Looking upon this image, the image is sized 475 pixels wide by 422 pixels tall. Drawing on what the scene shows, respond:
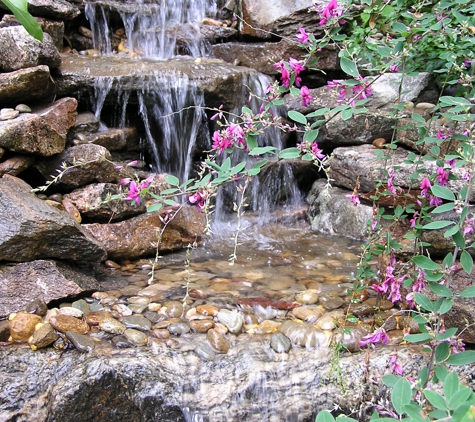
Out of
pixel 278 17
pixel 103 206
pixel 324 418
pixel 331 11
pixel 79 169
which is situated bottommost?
pixel 103 206

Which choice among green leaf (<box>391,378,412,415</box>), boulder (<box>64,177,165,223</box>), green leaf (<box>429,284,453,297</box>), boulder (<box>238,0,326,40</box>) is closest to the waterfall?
boulder (<box>238,0,326,40</box>)

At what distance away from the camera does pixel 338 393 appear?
2.22 m

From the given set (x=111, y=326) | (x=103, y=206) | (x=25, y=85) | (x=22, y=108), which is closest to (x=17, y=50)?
(x=25, y=85)

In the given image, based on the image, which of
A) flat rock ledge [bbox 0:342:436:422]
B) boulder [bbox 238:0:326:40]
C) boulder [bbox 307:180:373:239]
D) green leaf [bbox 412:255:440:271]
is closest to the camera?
green leaf [bbox 412:255:440:271]

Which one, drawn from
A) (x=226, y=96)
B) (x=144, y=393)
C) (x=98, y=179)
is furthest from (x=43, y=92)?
(x=144, y=393)

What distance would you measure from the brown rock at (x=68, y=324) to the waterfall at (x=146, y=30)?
4048mm

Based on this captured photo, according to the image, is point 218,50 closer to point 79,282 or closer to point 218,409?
point 79,282

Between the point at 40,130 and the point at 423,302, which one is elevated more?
the point at 40,130

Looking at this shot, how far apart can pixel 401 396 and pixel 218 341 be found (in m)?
1.66

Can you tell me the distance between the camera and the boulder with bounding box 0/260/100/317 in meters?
2.55

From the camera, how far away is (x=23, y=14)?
581 millimetres

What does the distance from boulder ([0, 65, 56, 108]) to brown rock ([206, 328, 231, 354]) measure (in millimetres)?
2674

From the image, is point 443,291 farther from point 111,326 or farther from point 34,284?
point 34,284

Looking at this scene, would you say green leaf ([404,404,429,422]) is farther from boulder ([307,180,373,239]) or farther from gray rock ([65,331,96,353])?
boulder ([307,180,373,239])
